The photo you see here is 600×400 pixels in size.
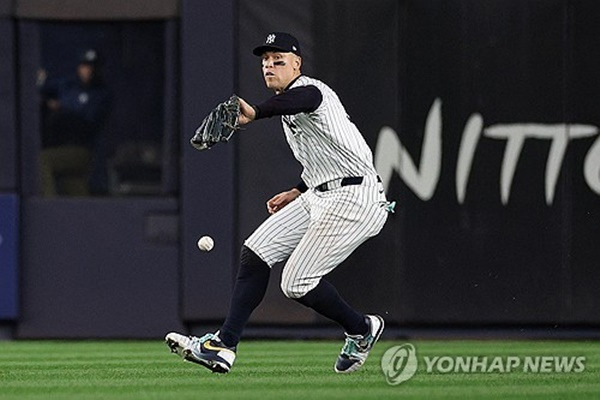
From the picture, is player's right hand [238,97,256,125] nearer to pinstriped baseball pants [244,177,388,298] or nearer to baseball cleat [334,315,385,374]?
pinstriped baseball pants [244,177,388,298]

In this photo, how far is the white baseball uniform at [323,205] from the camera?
→ 9195mm

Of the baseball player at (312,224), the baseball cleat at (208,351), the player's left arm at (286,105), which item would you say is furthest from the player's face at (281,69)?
the baseball cleat at (208,351)

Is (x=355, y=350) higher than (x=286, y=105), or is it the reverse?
(x=286, y=105)

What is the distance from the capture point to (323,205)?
9.30 metres

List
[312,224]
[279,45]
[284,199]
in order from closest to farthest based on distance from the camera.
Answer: [279,45]
[312,224]
[284,199]

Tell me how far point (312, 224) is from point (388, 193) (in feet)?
14.6

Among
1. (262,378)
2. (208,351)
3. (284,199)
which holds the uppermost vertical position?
(284,199)

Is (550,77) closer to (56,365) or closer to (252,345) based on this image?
(252,345)

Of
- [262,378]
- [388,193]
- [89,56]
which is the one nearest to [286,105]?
[262,378]

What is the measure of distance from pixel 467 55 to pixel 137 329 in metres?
3.36

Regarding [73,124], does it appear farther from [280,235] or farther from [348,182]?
[348,182]

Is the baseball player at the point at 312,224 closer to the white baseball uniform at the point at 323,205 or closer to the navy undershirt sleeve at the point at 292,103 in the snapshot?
the white baseball uniform at the point at 323,205

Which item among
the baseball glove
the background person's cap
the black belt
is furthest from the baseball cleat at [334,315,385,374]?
the background person's cap

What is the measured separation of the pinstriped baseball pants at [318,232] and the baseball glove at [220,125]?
91 cm
